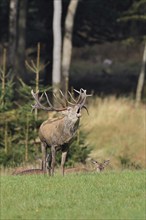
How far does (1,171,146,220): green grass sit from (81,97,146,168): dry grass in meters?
9.63

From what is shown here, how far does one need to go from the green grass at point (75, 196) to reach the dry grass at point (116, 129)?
9.63m

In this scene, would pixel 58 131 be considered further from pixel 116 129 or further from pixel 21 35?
pixel 21 35

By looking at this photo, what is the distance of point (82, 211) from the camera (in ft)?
48.4

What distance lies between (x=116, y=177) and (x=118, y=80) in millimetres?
30797

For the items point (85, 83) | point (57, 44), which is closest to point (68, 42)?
point (57, 44)

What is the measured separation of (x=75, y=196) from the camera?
1587cm

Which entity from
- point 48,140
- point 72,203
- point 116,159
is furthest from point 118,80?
point 72,203

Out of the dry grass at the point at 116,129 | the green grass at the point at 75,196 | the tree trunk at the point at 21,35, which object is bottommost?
the dry grass at the point at 116,129

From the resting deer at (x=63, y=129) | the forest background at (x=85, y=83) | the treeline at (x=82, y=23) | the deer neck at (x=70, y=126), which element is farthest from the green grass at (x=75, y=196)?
the treeline at (x=82, y=23)

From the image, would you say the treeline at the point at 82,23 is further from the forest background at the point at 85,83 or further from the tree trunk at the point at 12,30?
the tree trunk at the point at 12,30

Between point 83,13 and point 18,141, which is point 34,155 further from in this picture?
point 83,13

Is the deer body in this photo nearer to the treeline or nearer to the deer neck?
the deer neck

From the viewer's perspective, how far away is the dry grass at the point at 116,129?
95.8ft

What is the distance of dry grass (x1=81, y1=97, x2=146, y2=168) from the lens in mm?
29188
